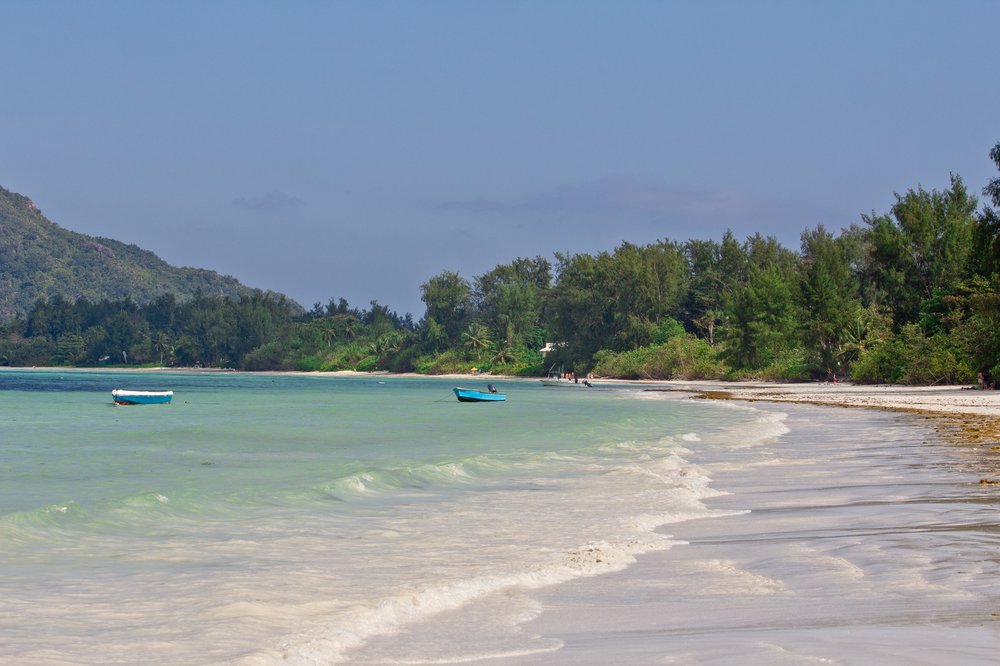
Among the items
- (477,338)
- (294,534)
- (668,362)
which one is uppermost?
(477,338)

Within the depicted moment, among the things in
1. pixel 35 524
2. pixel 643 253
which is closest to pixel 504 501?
pixel 35 524

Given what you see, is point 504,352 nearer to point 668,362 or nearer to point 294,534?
point 668,362

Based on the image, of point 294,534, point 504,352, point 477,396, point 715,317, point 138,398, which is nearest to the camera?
point 294,534

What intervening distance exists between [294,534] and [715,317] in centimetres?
10697

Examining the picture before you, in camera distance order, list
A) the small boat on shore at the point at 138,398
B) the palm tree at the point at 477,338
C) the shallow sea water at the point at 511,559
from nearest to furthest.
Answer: the shallow sea water at the point at 511,559
the small boat on shore at the point at 138,398
the palm tree at the point at 477,338

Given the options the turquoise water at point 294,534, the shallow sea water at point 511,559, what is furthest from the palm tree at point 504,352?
the shallow sea water at point 511,559

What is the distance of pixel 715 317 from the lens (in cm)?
11550

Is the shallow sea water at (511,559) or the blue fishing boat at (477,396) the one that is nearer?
the shallow sea water at (511,559)

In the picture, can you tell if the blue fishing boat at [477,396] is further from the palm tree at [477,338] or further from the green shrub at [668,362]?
the palm tree at [477,338]

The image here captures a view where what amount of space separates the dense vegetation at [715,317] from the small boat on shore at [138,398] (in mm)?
46268

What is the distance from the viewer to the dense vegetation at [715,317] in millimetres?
65188

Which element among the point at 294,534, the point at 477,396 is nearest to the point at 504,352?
the point at 477,396

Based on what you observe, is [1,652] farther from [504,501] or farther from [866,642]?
[504,501]

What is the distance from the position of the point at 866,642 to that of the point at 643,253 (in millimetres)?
118127
